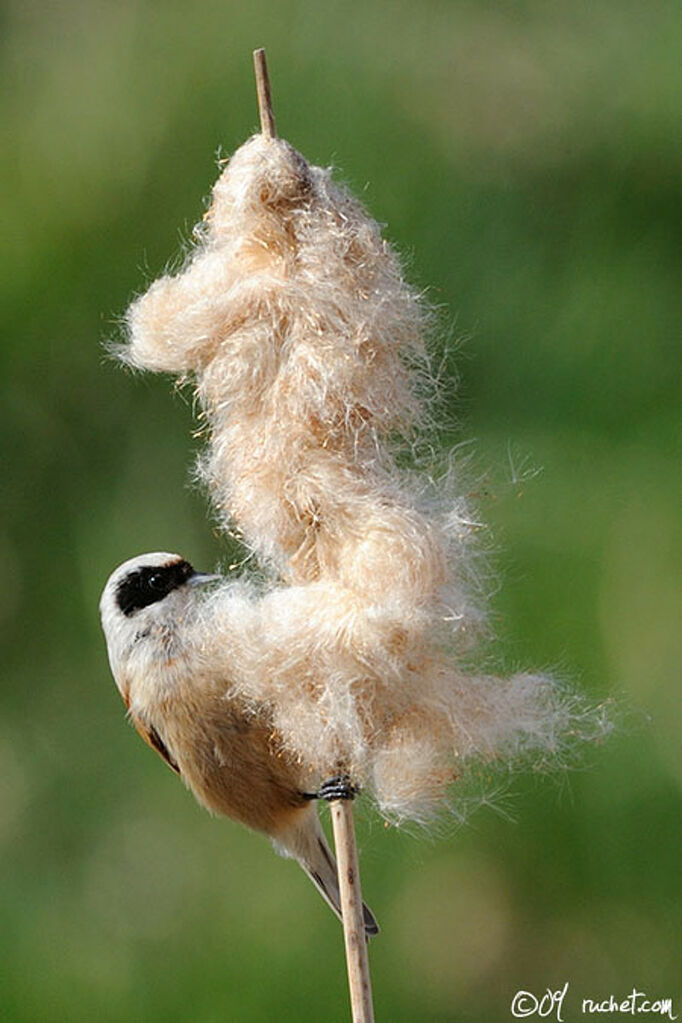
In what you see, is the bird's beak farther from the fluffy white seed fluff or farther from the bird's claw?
the bird's claw

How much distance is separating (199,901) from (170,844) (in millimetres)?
100

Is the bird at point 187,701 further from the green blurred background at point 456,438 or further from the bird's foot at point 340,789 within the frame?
the green blurred background at point 456,438

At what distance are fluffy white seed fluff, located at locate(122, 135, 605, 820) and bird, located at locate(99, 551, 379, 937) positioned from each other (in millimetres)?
123

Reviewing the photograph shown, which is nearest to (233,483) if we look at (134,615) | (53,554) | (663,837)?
(134,615)

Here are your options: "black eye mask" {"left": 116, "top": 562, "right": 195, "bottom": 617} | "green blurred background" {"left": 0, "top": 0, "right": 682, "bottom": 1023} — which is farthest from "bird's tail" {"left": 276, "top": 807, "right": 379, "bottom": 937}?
"green blurred background" {"left": 0, "top": 0, "right": 682, "bottom": 1023}

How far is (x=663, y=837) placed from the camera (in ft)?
5.89

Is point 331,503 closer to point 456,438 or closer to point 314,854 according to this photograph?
point 314,854

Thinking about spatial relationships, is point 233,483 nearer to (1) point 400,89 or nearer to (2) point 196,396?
(2) point 196,396

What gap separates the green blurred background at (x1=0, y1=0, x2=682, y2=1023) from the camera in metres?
1.81

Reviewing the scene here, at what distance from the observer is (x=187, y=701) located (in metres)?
0.93

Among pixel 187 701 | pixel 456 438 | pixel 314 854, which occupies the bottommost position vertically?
pixel 314 854

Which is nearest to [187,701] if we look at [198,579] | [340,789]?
[198,579]

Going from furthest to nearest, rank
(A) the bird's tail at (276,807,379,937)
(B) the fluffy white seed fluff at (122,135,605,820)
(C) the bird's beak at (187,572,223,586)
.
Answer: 1. (A) the bird's tail at (276,807,379,937)
2. (C) the bird's beak at (187,572,223,586)
3. (B) the fluffy white seed fluff at (122,135,605,820)

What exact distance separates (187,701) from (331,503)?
10.6 inches
